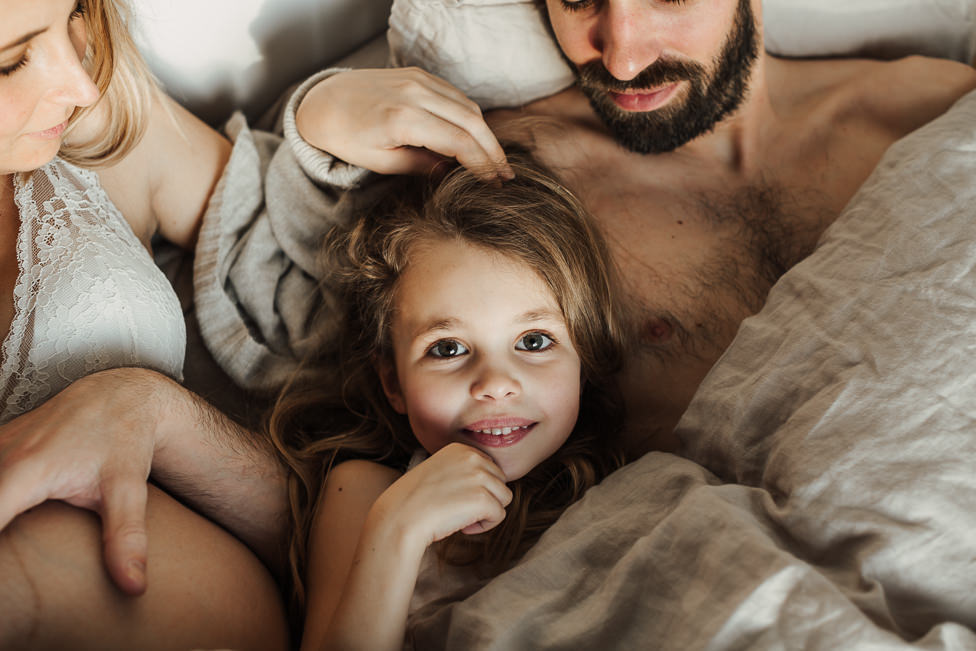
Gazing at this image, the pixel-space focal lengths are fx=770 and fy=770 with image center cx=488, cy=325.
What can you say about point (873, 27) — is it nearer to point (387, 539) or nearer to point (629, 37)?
point (629, 37)

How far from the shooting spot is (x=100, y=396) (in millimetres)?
845

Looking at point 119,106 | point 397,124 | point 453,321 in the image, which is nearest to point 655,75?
point 397,124

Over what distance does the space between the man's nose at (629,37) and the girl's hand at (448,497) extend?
0.60m

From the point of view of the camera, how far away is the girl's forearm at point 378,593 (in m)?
0.79

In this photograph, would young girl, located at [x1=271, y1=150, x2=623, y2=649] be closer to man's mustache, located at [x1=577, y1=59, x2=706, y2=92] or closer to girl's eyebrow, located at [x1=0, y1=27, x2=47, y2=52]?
man's mustache, located at [x1=577, y1=59, x2=706, y2=92]

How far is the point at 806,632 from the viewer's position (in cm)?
62

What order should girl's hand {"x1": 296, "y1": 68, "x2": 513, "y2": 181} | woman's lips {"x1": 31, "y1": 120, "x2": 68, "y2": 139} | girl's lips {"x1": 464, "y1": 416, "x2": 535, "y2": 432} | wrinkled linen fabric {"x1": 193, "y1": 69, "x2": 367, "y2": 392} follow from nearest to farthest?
woman's lips {"x1": 31, "y1": 120, "x2": 68, "y2": 139} → girl's lips {"x1": 464, "y1": 416, "x2": 535, "y2": 432} → girl's hand {"x1": 296, "y1": 68, "x2": 513, "y2": 181} → wrinkled linen fabric {"x1": 193, "y1": 69, "x2": 367, "y2": 392}

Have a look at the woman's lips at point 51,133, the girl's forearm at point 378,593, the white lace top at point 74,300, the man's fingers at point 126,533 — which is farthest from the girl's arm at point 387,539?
the woman's lips at point 51,133

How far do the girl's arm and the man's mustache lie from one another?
627 mm

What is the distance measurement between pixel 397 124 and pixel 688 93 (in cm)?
47

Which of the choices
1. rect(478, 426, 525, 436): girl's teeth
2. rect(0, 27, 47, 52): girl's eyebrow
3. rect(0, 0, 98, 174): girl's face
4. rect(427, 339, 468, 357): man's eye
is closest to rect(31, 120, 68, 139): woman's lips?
rect(0, 0, 98, 174): girl's face

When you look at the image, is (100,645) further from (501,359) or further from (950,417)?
(950,417)

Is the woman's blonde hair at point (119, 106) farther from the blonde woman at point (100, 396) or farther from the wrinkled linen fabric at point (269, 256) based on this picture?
the wrinkled linen fabric at point (269, 256)

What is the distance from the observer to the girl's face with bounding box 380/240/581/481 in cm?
97
